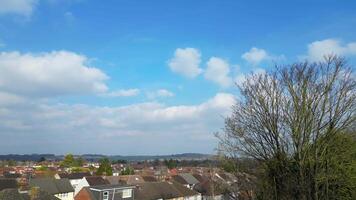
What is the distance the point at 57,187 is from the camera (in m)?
65.6

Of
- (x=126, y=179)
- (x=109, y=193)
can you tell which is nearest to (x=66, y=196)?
(x=126, y=179)

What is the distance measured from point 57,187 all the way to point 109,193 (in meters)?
19.8

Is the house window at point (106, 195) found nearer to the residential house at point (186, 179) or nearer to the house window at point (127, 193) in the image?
the house window at point (127, 193)

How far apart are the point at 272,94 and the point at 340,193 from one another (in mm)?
4063

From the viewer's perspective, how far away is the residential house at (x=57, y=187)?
6309 centimetres

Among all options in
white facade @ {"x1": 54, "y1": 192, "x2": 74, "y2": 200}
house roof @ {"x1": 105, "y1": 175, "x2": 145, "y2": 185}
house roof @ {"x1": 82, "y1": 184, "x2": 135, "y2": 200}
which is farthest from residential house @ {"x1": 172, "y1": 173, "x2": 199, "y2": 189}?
house roof @ {"x1": 82, "y1": 184, "x2": 135, "y2": 200}

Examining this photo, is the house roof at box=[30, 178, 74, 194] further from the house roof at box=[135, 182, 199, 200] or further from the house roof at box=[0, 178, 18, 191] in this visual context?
the house roof at box=[135, 182, 199, 200]

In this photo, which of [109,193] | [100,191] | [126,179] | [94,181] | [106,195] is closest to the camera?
[109,193]

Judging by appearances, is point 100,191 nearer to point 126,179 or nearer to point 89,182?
point 89,182

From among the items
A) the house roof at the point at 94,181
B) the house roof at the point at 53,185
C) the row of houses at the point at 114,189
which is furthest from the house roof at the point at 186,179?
the house roof at the point at 53,185

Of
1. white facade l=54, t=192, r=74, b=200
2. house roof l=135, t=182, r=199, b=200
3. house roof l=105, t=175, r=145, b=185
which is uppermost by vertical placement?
house roof l=105, t=175, r=145, b=185

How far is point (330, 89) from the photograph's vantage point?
14500 millimetres

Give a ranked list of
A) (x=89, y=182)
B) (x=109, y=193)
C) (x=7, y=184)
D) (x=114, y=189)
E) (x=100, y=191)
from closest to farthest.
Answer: (x=114, y=189) → (x=109, y=193) → (x=100, y=191) → (x=7, y=184) → (x=89, y=182)

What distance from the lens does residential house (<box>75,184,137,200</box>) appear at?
49056 mm
